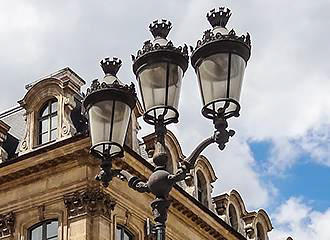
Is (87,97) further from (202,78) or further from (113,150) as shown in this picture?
(202,78)

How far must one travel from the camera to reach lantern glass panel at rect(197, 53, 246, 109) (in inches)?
456

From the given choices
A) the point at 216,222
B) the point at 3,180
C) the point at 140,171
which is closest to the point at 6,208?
the point at 3,180

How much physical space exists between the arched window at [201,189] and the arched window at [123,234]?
243 inches

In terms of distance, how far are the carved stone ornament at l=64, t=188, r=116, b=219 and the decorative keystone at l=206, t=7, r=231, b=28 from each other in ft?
54.7

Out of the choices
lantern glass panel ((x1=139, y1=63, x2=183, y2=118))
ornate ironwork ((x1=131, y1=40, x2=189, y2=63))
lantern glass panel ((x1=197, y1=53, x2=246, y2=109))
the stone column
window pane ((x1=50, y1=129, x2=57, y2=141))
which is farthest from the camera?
window pane ((x1=50, y1=129, x2=57, y2=141))

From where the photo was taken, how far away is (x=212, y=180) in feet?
123

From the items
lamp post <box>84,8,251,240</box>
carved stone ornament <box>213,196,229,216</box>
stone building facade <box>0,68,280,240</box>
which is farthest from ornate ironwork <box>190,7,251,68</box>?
carved stone ornament <box>213,196,229,216</box>

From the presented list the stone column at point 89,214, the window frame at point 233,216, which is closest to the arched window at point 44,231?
the stone column at point 89,214

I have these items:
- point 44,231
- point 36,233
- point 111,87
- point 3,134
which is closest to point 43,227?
point 44,231

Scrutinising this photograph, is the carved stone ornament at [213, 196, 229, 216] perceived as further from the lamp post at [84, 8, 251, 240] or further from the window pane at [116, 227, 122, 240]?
the lamp post at [84, 8, 251, 240]

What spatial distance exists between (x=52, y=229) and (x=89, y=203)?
192 cm

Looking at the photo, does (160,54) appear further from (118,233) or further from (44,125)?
(44,125)

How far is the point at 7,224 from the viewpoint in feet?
100

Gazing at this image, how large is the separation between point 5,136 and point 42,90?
238 centimetres
